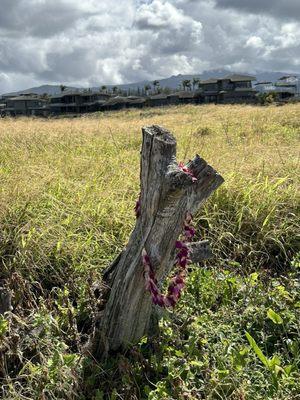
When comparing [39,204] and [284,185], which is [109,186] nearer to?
[39,204]

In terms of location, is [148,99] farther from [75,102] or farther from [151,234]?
[151,234]

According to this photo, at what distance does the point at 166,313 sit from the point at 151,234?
Answer: 0.74 m

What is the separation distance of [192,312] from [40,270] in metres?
1.27

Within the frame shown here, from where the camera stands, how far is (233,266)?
3.97 meters

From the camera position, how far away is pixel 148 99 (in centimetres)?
6788

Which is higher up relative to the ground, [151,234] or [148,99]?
[148,99]

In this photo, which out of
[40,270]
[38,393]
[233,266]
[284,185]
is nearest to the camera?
[38,393]

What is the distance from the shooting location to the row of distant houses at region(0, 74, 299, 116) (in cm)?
6288

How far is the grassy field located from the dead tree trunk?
17 centimetres

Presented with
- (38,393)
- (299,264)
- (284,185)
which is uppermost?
(284,185)

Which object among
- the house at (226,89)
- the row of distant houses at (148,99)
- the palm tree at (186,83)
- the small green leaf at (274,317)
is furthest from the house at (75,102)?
the small green leaf at (274,317)

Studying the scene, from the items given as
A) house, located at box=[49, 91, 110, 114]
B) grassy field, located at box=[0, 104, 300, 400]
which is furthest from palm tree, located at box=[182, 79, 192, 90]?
grassy field, located at box=[0, 104, 300, 400]

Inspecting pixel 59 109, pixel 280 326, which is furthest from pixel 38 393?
pixel 59 109

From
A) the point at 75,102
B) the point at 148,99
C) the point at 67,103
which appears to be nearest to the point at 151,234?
the point at 148,99
